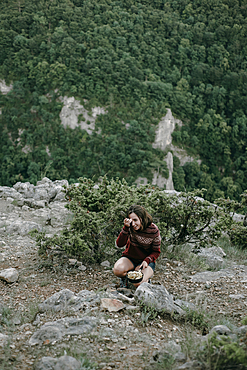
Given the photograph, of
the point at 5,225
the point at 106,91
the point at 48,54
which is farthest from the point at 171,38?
the point at 5,225

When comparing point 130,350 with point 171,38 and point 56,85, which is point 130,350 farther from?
point 171,38

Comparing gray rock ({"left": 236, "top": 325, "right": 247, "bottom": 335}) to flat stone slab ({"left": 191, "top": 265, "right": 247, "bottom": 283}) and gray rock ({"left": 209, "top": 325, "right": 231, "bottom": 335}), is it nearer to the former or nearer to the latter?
gray rock ({"left": 209, "top": 325, "right": 231, "bottom": 335})

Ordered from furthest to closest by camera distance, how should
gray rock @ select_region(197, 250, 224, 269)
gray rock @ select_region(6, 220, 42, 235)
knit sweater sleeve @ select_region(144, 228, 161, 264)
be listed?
1. gray rock @ select_region(6, 220, 42, 235)
2. gray rock @ select_region(197, 250, 224, 269)
3. knit sweater sleeve @ select_region(144, 228, 161, 264)

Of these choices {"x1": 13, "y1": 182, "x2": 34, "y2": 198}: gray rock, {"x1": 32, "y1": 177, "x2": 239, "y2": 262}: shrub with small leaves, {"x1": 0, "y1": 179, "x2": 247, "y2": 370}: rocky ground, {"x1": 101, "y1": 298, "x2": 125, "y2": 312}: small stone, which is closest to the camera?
{"x1": 0, "y1": 179, "x2": 247, "y2": 370}: rocky ground

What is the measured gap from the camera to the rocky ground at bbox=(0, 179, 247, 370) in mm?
2180

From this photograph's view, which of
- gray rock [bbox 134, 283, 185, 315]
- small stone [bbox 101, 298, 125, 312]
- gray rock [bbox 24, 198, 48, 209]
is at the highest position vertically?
gray rock [bbox 134, 283, 185, 315]

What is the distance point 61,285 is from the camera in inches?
143

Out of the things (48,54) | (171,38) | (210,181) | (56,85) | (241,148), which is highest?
(171,38)

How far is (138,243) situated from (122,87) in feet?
164

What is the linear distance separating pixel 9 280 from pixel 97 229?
132 cm

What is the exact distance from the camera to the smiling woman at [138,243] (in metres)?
3.35

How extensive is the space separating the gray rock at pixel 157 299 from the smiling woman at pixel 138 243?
0.32 m

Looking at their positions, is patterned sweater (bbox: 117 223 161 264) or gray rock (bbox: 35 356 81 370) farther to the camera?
patterned sweater (bbox: 117 223 161 264)

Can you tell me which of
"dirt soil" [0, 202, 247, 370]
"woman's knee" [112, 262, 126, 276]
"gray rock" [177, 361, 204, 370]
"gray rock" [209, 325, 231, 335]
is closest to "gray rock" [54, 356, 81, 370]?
"dirt soil" [0, 202, 247, 370]
